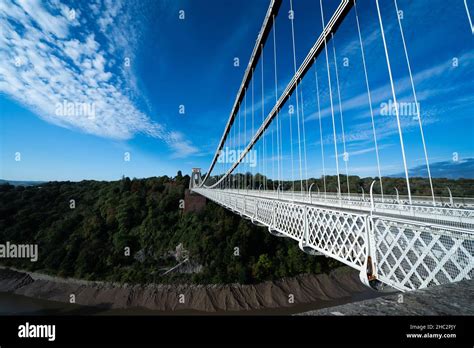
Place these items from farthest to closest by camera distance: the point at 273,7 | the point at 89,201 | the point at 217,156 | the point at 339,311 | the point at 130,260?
the point at 89,201 → the point at 217,156 → the point at 130,260 → the point at 273,7 → the point at 339,311

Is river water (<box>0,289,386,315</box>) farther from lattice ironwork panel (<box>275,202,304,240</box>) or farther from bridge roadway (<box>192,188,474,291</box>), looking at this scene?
bridge roadway (<box>192,188,474,291</box>)

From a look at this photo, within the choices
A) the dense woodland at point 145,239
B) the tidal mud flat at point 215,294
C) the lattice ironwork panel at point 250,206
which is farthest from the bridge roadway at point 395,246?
the tidal mud flat at point 215,294

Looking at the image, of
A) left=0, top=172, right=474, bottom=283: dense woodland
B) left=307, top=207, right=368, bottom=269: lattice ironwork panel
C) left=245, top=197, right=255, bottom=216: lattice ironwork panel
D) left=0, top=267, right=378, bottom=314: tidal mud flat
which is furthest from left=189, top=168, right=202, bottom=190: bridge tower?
left=307, top=207, right=368, bottom=269: lattice ironwork panel

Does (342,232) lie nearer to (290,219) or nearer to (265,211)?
(290,219)

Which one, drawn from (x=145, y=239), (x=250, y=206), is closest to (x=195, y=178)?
(x=145, y=239)

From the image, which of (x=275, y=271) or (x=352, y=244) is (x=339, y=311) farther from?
(x=275, y=271)
